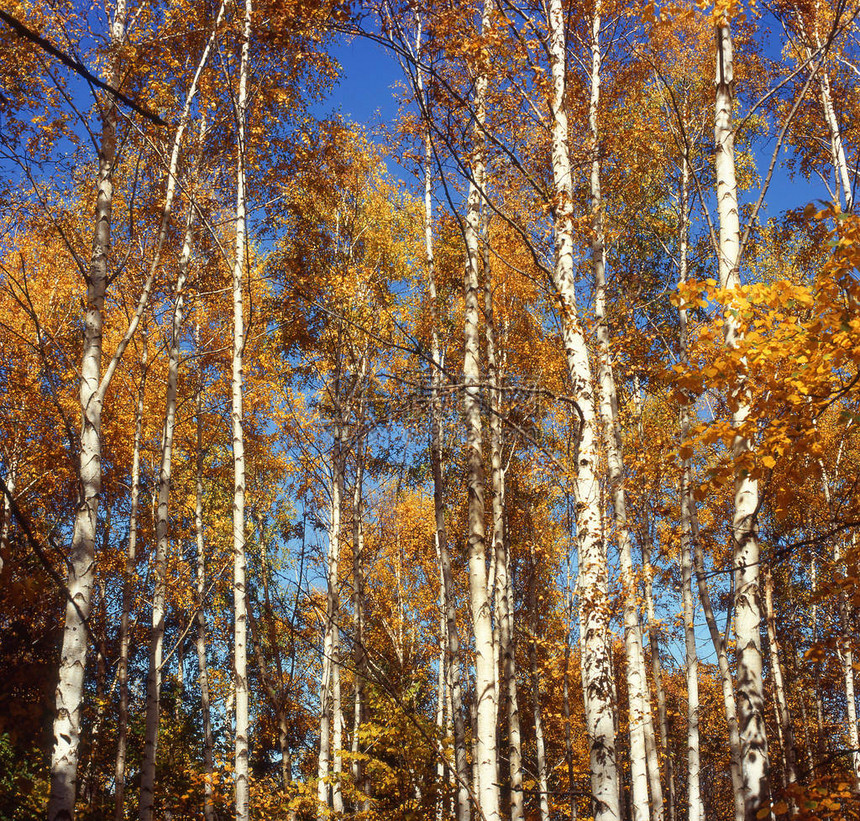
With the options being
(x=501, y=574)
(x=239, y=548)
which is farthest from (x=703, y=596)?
(x=239, y=548)

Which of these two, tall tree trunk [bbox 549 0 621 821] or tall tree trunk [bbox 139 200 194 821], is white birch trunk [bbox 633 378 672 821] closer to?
tall tree trunk [bbox 549 0 621 821]

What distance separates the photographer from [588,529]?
4.55 meters

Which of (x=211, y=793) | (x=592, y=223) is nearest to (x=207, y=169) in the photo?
(x=592, y=223)

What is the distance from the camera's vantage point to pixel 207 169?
9.79 metres

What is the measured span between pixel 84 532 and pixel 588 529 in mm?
3627

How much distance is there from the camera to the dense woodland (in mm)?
4277

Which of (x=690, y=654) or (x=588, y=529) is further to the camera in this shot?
(x=690, y=654)

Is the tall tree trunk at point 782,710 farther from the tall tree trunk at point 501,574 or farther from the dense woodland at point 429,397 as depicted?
the tall tree trunk at point 501,574

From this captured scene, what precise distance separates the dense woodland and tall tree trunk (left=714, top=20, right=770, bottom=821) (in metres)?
0.02

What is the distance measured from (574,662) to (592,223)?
10279mm

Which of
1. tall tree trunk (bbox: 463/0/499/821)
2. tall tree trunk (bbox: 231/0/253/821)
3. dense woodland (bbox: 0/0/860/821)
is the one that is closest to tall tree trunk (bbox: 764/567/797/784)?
dense woodland (bbox: 0/0/860/821)

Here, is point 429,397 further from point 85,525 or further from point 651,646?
point 651,646

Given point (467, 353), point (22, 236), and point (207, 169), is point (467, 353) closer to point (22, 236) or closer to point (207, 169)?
point (207, 169)

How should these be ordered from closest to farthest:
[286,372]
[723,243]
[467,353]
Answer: [723,243]
[467,353]
[286,372]
